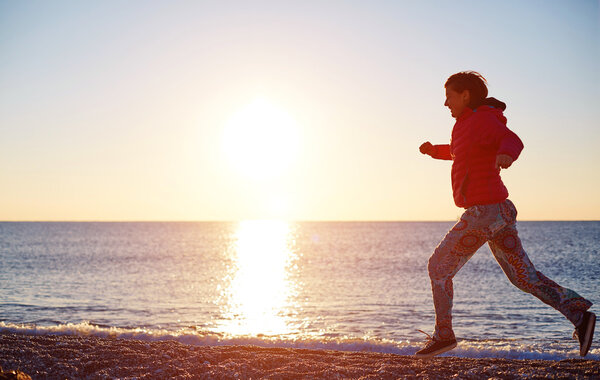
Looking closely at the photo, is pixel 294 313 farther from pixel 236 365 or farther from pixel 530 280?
pixel 530 280

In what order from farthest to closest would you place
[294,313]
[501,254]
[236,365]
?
[294,313] → [236,365] → [501,254]

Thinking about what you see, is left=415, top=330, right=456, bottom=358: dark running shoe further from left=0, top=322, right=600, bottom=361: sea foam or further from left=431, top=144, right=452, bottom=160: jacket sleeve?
left=0, top=322, right=600, bottom=361: sea foam

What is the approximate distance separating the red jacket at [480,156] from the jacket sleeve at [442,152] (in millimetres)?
460

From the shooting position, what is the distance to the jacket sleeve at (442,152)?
516cm

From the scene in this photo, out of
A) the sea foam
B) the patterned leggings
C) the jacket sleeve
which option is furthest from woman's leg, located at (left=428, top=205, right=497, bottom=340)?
the sea foam

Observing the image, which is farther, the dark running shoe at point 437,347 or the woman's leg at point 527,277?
the dark running shoe at point 437,347

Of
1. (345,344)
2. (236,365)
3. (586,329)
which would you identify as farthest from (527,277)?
(345,344)

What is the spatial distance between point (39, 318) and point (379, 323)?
10257 millimetres

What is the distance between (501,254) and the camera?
4.73m

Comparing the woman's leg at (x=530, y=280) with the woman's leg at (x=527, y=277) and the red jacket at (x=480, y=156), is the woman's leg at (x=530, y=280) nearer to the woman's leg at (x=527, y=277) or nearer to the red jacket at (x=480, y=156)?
the woman's leg at (x=527, y=277)

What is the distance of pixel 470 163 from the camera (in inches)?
180

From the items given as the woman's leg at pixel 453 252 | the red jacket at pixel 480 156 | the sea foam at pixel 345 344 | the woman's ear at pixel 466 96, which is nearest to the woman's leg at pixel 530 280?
the woman's leg at pixel 453 252

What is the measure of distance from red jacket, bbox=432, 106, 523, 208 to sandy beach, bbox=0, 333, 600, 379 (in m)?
2.06

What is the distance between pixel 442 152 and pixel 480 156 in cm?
70
